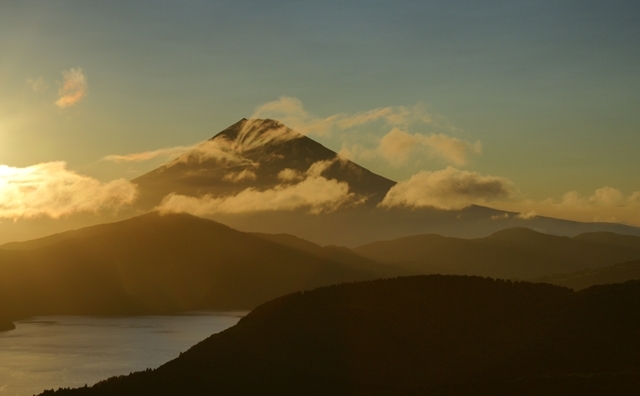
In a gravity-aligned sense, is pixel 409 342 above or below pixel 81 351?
above

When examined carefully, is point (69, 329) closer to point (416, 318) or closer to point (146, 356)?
point (146, 356)

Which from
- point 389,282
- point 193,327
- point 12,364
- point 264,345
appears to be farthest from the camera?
point 193,327

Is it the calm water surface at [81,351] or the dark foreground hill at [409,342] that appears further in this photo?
the calm water surface at [81,351]

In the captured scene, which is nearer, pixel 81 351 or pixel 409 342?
pixel 409 342

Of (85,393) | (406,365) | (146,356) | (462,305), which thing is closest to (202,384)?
(85,393)
